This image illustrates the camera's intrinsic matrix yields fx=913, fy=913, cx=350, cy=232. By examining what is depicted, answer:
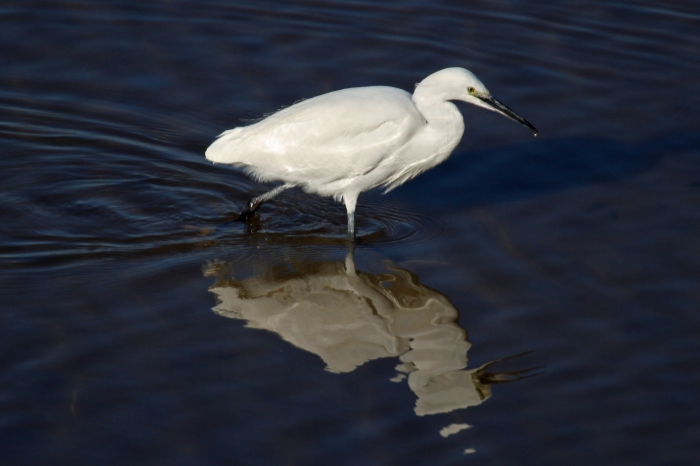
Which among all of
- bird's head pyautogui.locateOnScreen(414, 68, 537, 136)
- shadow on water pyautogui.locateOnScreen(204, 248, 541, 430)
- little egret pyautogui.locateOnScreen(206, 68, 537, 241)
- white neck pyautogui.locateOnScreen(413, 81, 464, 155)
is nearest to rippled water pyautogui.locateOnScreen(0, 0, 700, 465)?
shadow on water pyautogui.locateOnScreen(204, 248, 541, 430)

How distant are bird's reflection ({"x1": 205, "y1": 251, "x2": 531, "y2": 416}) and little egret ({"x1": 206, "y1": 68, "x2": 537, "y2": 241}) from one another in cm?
61

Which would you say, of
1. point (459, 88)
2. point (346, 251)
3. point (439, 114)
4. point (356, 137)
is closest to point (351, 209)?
point (346, 251)

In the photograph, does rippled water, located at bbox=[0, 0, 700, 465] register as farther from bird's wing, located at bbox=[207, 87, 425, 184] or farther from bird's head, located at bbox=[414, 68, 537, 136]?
bird's head, located at bbox=[414, 68, 537, 136]

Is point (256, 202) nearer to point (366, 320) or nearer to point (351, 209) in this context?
point (351, 209)

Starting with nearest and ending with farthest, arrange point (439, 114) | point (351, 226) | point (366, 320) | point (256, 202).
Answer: point (366, 320)
point (439, 114)
point (351, 226)
point (256, 202)

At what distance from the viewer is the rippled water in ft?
15.4

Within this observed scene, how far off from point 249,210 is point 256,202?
3.8 inches

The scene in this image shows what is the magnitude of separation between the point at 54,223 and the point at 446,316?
9.60 ft

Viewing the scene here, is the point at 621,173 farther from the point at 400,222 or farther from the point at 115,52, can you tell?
the point at 115,52

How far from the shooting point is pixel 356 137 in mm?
6371

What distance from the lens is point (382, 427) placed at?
4652 millimetres

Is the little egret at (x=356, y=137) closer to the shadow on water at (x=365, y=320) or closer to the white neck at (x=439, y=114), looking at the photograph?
the white neck at (x=439, y=114)

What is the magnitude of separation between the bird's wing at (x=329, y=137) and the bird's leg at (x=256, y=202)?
0.17 m

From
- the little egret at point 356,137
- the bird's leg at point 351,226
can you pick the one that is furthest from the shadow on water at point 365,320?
the little egret at point 356,137
